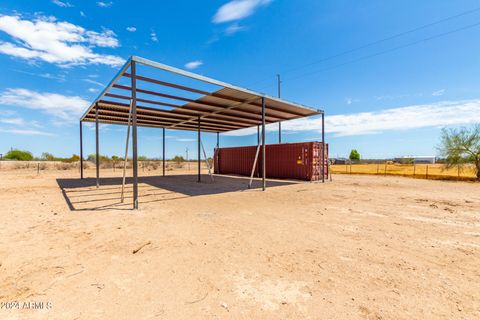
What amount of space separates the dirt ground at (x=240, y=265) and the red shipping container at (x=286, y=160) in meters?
9.69

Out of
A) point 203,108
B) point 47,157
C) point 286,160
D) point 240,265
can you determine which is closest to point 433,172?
point 286,160

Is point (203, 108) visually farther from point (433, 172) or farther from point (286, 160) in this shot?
point (433, 172)

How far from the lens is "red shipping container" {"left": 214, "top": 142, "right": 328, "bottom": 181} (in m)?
16.0

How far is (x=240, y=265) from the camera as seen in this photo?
11.3 ft

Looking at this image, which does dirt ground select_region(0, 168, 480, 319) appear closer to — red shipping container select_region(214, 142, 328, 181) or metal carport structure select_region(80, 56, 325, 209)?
metal carport structure select_region(80, 56, 325, 209)

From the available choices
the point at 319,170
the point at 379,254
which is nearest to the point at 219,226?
the point at 379,254

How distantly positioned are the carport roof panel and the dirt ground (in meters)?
5.41

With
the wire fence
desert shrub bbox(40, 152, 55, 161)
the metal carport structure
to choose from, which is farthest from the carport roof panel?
desert shrub bbox(40, 152, 55, 161)

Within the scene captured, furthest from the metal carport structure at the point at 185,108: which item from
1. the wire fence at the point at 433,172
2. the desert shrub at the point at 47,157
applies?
the desert shrub at the point at 47,157

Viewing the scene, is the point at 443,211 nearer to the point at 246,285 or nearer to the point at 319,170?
the point at 246,285

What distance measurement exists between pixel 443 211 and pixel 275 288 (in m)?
7.33

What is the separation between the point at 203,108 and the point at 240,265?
1108 cm

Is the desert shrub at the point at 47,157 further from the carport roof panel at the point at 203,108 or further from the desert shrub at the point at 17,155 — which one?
the carport roof panel at the point at 203,108

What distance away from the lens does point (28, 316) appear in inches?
90.5
